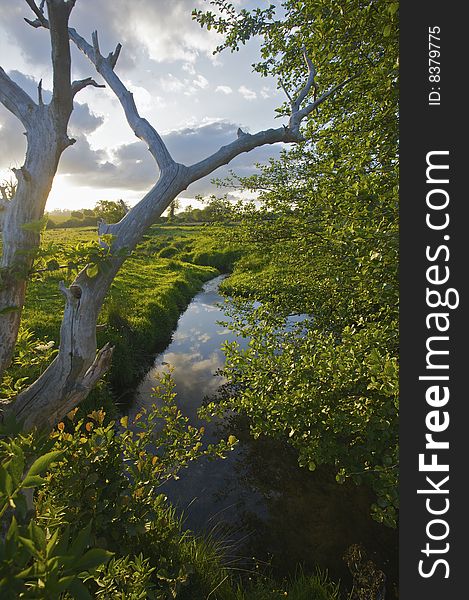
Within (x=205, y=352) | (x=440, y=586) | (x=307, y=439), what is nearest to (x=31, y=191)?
(x=307, y=439)

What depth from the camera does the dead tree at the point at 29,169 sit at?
2.92m

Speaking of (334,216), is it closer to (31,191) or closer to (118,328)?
(31,191)

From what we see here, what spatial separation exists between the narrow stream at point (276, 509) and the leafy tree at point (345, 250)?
2.79 meters

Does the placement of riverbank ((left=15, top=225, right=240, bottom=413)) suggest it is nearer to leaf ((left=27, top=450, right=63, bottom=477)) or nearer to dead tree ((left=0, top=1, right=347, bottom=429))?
dead tree ((left=0, top=1, right=347, bottom=429))

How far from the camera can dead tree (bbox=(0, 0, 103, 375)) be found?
2.92m

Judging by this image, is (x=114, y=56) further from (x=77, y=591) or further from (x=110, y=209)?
(x=77, y=591)

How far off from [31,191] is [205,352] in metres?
13.9

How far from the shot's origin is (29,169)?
10.1 ft

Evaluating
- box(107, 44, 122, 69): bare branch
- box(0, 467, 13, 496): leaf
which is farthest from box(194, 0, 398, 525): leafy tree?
box(0, 467, 13, 496): leaf

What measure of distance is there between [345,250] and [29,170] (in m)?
3.95

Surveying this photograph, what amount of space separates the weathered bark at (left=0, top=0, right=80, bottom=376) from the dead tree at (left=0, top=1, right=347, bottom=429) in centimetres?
35

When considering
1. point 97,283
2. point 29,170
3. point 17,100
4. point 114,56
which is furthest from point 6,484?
point 114,56

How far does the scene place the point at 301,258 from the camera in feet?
21.6

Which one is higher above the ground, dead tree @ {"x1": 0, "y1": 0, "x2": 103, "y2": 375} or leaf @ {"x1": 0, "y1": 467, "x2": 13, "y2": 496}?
dead tree @ {"x1": 0, "y1": 0, "x2": 103, "y2": 375}
